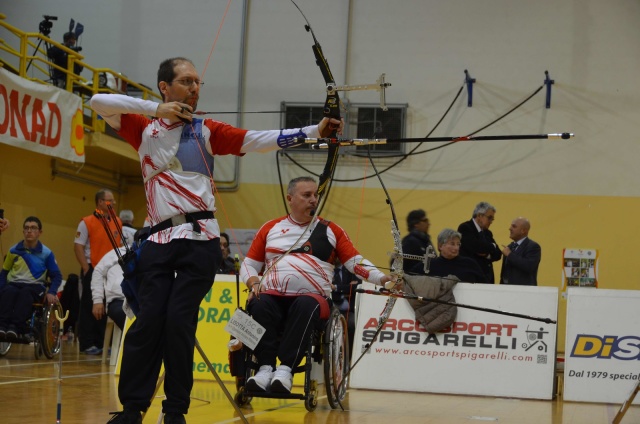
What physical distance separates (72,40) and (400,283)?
7143mm

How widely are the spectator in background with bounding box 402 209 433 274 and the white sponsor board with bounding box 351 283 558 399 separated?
0.70m

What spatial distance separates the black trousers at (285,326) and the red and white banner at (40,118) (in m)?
4.49

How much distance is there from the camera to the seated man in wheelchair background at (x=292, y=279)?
14.2 ft

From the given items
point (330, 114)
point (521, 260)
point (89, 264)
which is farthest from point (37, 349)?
point (330, 114)

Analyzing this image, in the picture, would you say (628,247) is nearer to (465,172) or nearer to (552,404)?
(465,172)

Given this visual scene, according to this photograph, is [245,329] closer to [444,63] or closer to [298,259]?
[298,259]

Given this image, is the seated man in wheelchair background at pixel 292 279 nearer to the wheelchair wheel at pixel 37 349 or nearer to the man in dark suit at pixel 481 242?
the man in dark suit at pixel 481 242

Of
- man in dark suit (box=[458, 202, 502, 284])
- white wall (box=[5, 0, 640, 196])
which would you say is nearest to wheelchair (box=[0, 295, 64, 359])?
man in dark suit (box=[458, 202, 502, 284])

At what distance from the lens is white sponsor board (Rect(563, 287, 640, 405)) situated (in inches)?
235

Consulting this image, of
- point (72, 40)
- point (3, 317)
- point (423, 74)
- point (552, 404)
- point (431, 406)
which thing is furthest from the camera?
point (423, 74)

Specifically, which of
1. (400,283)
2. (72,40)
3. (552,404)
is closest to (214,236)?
(400,283)

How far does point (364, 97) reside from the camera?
11.3 m

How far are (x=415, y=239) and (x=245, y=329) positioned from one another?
3.01 m

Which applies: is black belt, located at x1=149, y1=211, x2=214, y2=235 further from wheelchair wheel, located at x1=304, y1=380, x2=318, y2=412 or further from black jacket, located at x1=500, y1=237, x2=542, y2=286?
black jacket, located at x1=500, y1=237, x2=542, y2=286
